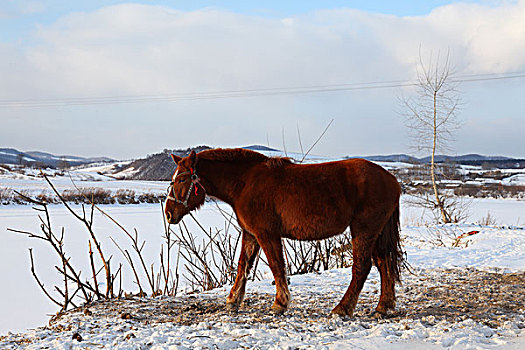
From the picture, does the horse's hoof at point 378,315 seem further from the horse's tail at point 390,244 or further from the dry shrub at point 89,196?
the dry shrub at point 89,196

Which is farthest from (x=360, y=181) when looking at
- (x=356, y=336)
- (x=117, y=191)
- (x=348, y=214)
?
(x=117, y=191)

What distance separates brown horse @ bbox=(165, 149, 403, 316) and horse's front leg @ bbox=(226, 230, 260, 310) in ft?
0.04

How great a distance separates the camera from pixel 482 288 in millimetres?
6012

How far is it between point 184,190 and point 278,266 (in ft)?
4.61

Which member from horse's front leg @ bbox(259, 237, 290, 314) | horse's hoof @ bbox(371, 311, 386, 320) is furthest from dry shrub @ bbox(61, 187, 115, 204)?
horse's hoof @ bbox(371, 311, 386, 320)

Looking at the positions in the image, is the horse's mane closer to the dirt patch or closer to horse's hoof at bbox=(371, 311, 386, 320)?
the dirt patch

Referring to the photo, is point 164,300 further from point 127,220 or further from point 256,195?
point 127,220

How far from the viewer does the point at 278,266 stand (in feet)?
15.7

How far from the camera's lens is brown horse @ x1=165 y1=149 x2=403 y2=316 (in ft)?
15.2

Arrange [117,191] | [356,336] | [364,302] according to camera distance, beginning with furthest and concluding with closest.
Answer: [117,191] < [364,302] < [356,336]

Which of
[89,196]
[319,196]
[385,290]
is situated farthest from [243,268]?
[89,196]

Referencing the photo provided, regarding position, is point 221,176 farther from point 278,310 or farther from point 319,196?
point 278,310

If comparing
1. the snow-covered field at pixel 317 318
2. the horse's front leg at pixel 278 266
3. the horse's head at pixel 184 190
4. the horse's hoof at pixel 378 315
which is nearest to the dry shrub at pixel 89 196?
the snow-covered field at pixel 317 318

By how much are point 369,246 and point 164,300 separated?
9.13ft
